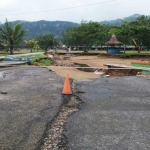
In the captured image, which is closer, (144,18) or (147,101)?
(147,101)

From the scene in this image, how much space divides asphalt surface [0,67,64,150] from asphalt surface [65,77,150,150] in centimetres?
67

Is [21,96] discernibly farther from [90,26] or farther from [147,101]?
[90,26]

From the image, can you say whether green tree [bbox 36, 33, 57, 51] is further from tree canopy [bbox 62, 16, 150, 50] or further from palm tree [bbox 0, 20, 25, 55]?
palm tree [bbox 0, 20, 25, 55]

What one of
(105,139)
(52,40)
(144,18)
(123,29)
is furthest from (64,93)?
(52,40)

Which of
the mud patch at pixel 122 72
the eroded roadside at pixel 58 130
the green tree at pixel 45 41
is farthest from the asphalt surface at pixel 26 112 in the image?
the green tree at pixel 45 41

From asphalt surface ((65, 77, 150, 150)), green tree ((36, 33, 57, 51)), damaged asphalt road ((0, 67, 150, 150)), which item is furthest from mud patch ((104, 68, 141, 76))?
green tree ((36, 33, 57, 51))

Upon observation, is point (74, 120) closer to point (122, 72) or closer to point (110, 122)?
point (110, 122)

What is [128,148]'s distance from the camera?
15.0 ft

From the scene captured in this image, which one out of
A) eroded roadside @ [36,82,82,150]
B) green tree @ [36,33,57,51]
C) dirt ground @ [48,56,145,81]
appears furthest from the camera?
green tree @ [36,33,57,51]

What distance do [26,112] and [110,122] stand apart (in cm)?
214

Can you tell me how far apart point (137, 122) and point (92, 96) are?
10.4 ft

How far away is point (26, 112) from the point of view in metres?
6.71

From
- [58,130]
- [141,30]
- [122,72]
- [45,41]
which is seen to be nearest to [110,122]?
[58,130]

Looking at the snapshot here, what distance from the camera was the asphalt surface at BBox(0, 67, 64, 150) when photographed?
190 inches
